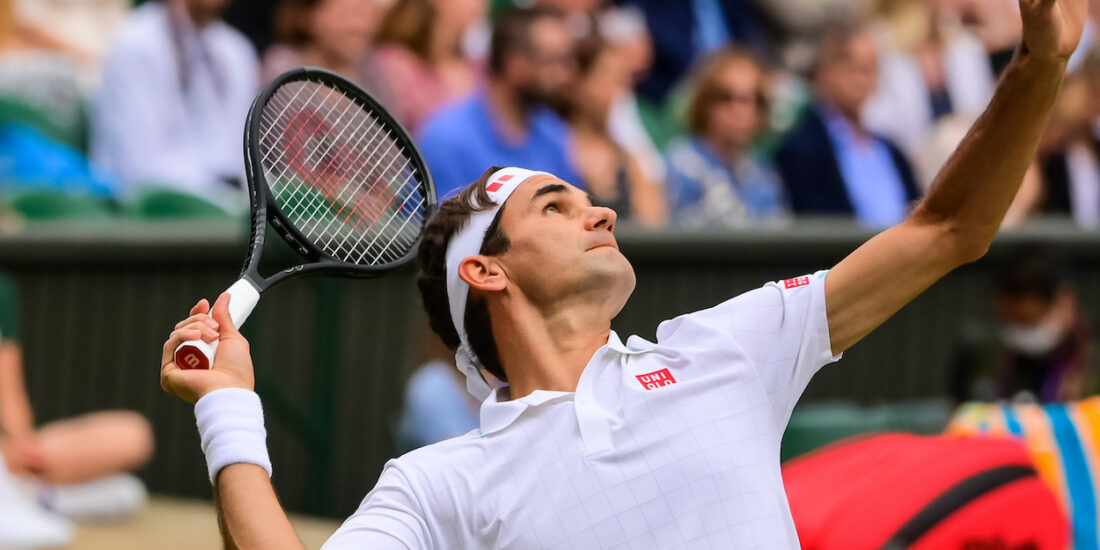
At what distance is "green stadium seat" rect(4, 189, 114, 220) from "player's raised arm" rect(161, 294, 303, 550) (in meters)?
3.70

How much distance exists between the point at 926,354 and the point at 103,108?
3.86 meters

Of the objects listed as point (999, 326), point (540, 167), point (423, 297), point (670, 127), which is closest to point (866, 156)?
point (670, 127)

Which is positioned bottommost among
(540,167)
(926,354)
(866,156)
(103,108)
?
(926,354)

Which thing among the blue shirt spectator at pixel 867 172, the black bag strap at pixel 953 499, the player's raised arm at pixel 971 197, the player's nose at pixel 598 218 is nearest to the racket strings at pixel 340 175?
the player's nose at pixel 598 218

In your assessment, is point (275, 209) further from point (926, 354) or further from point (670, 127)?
point (670, 127)

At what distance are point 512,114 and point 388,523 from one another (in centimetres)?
389

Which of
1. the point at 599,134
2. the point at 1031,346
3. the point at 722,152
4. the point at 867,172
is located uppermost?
the point at 599,134

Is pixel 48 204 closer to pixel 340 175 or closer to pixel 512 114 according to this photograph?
pixel 512 114

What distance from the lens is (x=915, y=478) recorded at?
10.8 ft

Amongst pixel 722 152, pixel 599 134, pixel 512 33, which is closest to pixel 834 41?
pixel 722 152

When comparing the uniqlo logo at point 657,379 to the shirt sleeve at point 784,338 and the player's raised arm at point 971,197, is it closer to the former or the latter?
the shirt sleeve at point 784,338

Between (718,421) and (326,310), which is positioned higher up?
(718,421)

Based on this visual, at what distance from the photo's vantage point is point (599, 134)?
6672mm

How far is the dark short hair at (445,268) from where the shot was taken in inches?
113
